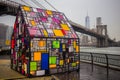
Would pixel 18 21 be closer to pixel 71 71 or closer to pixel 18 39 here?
pixel 18 39

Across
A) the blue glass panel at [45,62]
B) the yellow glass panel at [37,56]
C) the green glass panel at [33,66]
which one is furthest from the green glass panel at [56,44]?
the green glass panel at [33,66]

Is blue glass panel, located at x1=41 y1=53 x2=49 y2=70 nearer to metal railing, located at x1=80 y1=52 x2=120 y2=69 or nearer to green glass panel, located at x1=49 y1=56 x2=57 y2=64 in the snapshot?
green glass panel, located at x1=49 y1=56 x2=57 y2=64

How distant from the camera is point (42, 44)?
998 centimetres

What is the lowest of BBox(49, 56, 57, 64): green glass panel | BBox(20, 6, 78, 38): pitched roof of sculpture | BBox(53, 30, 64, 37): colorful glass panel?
BBox(49, 56, 57, 64): green glass panel

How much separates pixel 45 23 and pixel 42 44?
5.99 feet

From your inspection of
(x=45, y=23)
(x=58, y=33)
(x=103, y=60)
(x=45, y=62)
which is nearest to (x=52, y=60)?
(x=45, y=62)

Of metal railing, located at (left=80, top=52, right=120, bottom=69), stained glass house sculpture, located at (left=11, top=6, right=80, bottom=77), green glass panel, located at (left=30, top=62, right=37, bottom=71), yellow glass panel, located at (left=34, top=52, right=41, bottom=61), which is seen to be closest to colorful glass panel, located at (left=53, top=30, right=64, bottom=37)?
stained glass house sculpture, located at (left=11, top=6, right=80, bottom=77)

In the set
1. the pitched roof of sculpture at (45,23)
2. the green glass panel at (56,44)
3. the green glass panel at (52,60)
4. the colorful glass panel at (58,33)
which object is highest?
the pitched roof of sculpture at (45,23)

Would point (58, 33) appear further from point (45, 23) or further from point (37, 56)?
point (37, 56)

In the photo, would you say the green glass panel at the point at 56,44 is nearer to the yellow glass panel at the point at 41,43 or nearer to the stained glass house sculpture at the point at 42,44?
the stained glass house sculpture at the point at 42,44

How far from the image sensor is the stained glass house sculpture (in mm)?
9641

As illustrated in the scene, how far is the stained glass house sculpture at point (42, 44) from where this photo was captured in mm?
9641

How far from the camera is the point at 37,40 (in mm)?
9797

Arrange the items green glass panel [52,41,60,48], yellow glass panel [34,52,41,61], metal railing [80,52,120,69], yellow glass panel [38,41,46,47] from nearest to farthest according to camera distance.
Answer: yellow glass panel [34,52,41,61] → yellow glass panel [38,41,46,47] → green glass panel [52,41,60,48] → metal railing [80,52,120,69]
